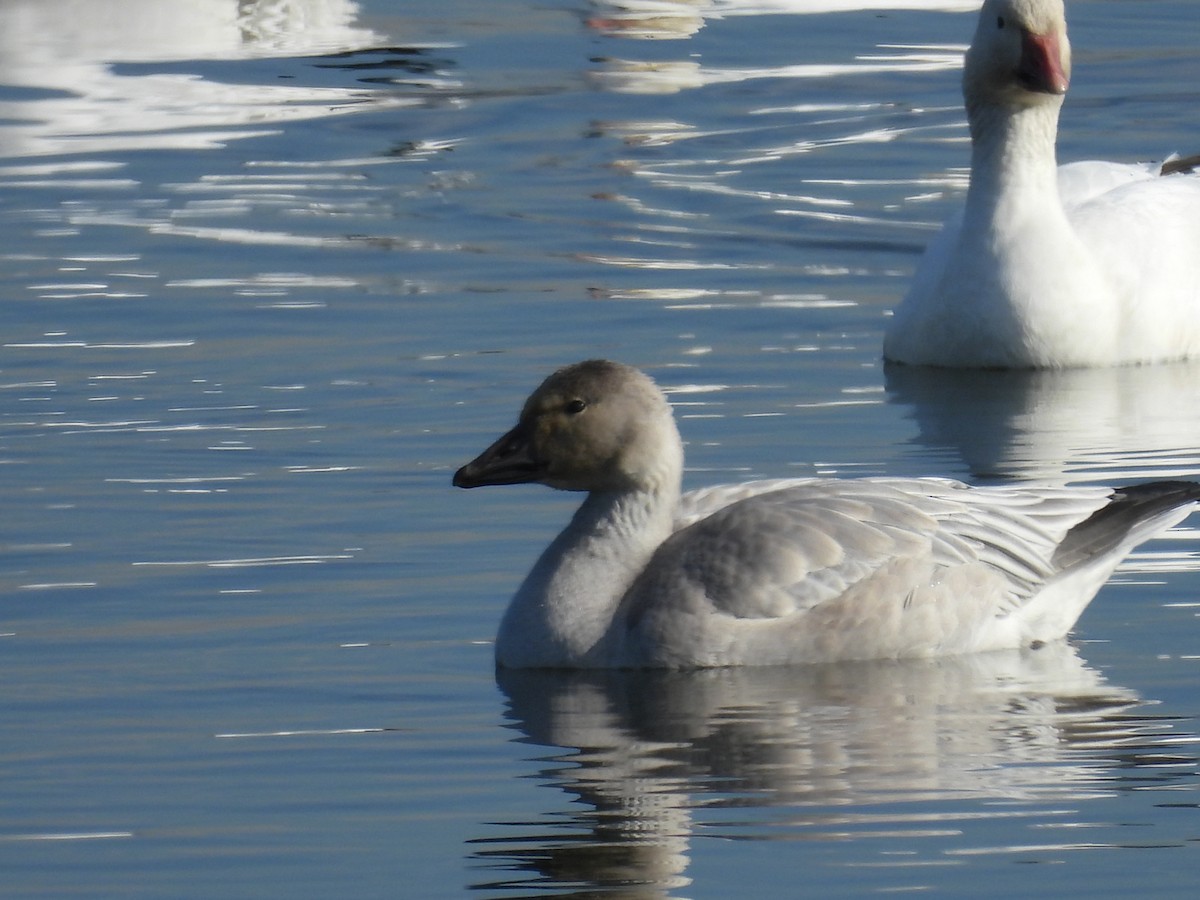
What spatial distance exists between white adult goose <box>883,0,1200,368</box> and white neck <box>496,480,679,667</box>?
13.3ft

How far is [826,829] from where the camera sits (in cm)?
619

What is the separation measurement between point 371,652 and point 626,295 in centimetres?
559

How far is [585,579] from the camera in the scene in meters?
7.78

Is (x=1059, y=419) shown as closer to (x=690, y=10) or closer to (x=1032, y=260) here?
(x=1032, y=260)

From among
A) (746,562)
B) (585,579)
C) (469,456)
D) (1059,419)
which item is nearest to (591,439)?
(585,579)

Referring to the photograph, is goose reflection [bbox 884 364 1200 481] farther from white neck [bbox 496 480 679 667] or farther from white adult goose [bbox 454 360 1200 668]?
white neck [bbox 496 480 679 667]

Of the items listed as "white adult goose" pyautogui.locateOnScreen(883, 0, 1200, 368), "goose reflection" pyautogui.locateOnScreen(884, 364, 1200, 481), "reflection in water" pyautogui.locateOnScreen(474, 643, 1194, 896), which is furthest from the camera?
"white adult goose" pyautogui.locateOnScreen(883, 0, 1200, 368)

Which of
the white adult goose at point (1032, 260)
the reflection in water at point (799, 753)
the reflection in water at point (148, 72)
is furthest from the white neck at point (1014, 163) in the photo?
the reflection in water at point (148, 72)

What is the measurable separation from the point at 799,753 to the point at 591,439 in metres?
1.37

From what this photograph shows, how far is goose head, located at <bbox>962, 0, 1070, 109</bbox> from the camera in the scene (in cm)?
1177

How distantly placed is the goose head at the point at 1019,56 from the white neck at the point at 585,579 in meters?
4.44

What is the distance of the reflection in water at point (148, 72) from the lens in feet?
58.9

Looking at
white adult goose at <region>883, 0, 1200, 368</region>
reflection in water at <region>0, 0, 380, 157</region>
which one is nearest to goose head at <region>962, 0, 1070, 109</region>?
white adult goose at <region>883, 0, 1200, 368</region>

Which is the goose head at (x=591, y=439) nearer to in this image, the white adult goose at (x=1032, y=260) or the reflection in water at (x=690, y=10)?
the white adult goose at (x=1032, y=260)
